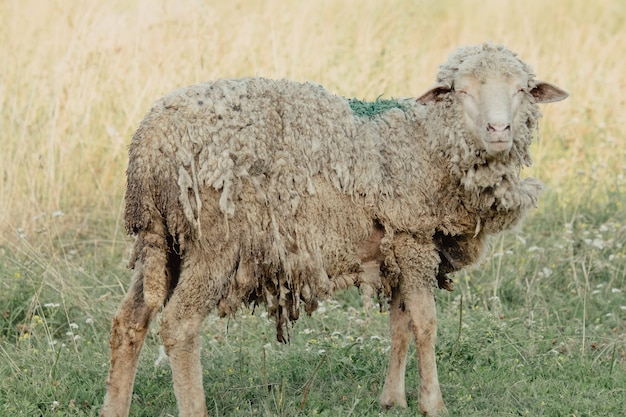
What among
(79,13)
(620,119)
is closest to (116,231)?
(79,13)

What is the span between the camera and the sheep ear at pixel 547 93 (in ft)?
15.4

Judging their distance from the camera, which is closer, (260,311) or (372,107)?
(372,107)

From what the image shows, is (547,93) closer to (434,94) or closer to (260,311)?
(434,94)

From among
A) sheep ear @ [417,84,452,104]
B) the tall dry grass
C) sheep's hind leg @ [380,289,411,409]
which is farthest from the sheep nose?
the tall dry grass

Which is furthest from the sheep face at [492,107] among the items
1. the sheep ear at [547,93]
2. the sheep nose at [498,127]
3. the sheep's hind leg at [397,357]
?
the sheep's hind leg at [397,357]

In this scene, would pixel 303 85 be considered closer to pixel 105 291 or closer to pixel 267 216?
pixel 267 216

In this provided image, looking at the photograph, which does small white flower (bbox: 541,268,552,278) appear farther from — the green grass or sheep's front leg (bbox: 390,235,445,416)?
sheep's front leg (bbox: 390,235,445,416)

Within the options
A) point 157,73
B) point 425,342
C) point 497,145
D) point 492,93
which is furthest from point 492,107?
point 157,73

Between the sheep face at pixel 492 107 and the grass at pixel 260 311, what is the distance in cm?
132

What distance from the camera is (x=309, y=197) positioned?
4434 millimetres

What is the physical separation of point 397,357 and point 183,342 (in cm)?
120

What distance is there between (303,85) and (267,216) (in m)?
0.71

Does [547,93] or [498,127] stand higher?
[547,93]

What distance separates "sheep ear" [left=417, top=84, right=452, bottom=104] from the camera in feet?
15.3
